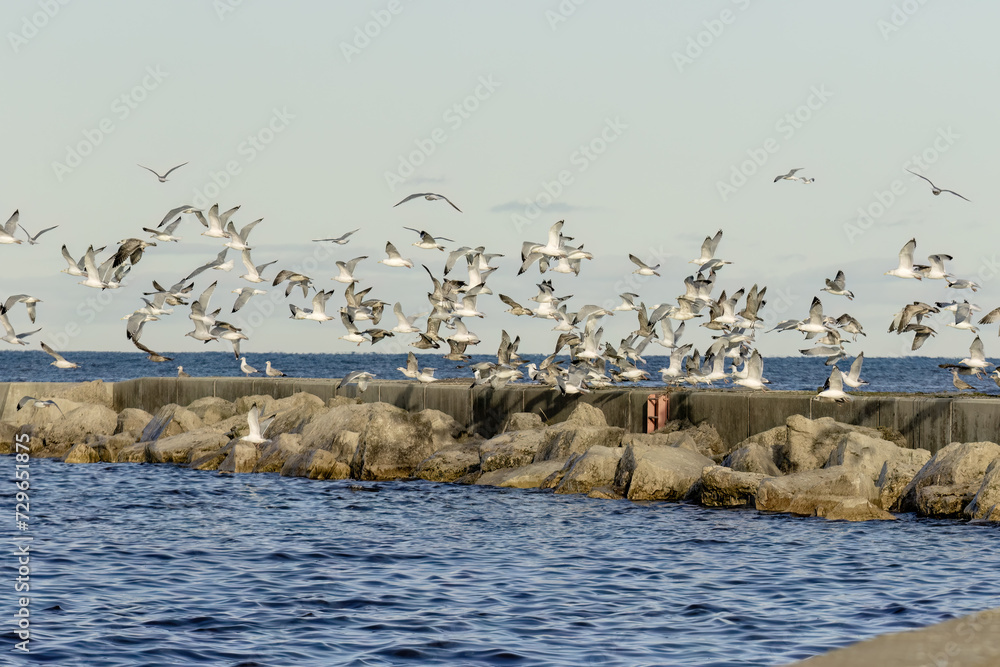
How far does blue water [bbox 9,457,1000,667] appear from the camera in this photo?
892cm

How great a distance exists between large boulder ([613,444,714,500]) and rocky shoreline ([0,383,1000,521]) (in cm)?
2

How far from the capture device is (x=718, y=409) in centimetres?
2086

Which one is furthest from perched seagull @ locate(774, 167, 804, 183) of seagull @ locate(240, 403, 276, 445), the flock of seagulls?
seagull @ locate(240, 403, 276, 445)

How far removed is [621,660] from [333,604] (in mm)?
3056

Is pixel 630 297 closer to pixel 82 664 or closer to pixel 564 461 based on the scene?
pixel 564 461

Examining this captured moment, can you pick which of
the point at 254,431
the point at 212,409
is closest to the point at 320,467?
the point at 254,431

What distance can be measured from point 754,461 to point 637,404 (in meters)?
4.68

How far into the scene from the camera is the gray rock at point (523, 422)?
880 inches

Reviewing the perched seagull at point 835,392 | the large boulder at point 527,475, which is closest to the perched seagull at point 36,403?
the large boulder at point 527,475

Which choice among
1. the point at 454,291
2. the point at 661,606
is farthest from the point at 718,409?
the point at 661,606

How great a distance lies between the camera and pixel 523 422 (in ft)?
73.6

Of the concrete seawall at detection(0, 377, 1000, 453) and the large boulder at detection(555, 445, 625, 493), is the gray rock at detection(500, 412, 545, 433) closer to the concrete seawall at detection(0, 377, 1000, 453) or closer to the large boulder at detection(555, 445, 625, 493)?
the concrete seawall at detection(0, 377, 1000, 453)

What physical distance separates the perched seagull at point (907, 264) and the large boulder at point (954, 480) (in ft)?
14.2

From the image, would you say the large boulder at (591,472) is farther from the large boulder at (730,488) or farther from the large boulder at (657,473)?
Result: the large boulder at (730,488)
